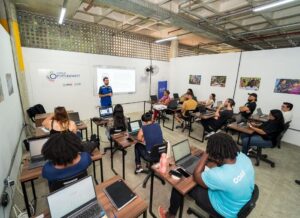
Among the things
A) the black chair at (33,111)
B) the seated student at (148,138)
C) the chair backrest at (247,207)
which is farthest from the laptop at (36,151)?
the black chair at (33,111)

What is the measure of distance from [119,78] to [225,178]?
6163 mm

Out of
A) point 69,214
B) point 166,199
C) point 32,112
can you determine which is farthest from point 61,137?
point 32,112

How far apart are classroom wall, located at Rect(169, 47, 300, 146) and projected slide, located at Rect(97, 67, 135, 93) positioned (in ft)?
9.55

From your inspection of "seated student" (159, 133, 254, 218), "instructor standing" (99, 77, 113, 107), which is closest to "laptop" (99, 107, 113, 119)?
"instructor standing" (99, 77, 113, 107)

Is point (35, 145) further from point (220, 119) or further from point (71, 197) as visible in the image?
point (220, 119)

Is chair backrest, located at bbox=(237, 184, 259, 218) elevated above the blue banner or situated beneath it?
situated beneath

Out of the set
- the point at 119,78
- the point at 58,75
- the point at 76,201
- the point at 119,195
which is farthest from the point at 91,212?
the point at 119,78

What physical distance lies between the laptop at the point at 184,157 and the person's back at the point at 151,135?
613 mm

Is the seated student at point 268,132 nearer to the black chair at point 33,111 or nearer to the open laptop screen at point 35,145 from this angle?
the open laptop screen at point 35,145

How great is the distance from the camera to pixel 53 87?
518cm

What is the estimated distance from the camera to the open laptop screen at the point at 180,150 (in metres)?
2.04

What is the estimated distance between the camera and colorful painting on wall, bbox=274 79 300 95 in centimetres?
448

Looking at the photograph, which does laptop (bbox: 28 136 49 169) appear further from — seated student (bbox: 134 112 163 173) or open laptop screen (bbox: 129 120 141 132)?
open laptop screen (bbox: 129 120 141 132)

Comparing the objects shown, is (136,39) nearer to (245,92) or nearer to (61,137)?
(245,92)
